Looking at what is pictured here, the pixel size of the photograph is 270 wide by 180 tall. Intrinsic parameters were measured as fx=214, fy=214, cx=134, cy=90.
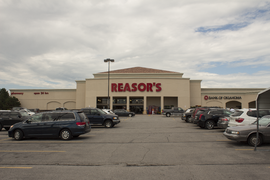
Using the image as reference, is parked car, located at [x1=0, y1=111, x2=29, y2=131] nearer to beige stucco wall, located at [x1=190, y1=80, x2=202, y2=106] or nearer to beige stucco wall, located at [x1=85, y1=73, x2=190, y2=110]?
beige stucco wall, located at [x1=85, y1=73, x2=190, y2=110]

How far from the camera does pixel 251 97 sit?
50.2 meters

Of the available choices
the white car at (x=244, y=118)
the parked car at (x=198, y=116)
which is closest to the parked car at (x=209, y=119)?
the parked car at (x=198, y=116)

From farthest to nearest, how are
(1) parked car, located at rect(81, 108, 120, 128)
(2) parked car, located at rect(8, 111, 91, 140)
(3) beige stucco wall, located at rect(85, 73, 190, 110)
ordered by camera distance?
1. (3) beige stucco wall, located at rect(85, 73, 190, 110)
2. (1) parked car, located at rect(81, 108, 120, 128)
3. (2) parked car, located at rect(8, 111, 91, 140)

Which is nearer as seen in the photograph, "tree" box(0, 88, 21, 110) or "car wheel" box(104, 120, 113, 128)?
"car wheel" box(104, 120, 113, 128)

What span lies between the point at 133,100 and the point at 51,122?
42.5m

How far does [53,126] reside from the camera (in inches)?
449

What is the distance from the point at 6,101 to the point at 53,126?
1907 inches

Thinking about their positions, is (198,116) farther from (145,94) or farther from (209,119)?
(145,94)

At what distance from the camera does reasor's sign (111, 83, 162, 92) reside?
50938mm

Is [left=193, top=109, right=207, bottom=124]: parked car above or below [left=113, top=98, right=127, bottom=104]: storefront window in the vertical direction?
below

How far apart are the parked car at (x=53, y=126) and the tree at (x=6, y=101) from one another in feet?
154

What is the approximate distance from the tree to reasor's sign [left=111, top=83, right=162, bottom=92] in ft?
80.7

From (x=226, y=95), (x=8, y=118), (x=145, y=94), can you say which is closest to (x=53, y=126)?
(x=8, y=118)

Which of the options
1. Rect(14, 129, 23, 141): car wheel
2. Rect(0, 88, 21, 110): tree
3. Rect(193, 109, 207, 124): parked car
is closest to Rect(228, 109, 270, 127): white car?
Rect(193, 109, 207, 124): parked car
